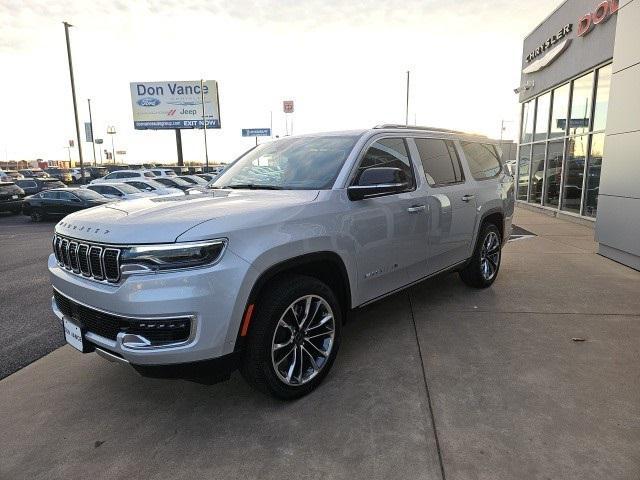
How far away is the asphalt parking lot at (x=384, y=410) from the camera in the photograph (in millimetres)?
2465

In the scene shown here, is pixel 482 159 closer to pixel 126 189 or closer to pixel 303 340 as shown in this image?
pixel 303 340

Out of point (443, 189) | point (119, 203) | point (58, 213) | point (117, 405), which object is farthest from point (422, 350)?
point (58, 213)

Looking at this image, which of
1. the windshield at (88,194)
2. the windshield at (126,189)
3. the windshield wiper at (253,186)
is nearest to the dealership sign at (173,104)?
the windshield at (126,189)

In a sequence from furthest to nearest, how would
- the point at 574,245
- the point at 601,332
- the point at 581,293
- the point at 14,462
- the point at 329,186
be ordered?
the point at 574,245, the point at 581,293, the point at 601,332, the point at 329,186, the point at 14,462

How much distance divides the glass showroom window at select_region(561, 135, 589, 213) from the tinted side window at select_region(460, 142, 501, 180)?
7311 mm

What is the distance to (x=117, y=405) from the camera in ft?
10.3

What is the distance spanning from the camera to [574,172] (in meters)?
12.1

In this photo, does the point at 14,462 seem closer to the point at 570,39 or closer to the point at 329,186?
the point at 329,186

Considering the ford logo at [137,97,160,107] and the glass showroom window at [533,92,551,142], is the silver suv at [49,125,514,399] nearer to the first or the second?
the glass showroom window at [533,92,551,142]

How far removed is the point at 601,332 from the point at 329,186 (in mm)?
3014

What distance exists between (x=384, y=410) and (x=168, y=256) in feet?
5.63

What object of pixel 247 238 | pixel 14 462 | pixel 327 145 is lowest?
pixel 14 462

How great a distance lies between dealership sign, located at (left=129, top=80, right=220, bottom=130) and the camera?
40.8 m

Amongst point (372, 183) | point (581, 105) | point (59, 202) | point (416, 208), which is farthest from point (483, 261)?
point (59, 202)
